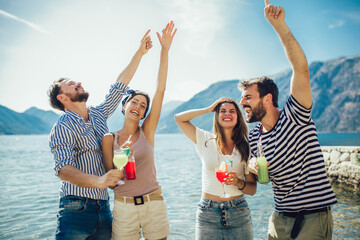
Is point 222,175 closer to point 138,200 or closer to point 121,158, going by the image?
point 138,200

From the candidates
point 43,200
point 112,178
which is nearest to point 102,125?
point 112,178

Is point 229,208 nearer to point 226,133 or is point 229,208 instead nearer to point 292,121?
point 226,133

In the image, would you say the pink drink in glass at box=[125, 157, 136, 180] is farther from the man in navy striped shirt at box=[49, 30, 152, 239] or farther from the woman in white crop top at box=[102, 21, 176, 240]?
the man in navy striped shirt at box=[49, 30, 152, 239]

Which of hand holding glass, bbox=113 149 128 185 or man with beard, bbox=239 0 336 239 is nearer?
man with beard, bbox=239 0 336 239

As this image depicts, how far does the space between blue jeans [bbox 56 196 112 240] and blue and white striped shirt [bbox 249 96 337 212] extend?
2.24 meters

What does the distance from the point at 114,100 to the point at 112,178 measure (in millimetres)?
1943

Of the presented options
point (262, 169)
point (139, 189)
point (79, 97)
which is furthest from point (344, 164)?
point (79, 97)

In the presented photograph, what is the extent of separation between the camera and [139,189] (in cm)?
318

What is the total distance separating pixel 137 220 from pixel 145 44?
309 cm

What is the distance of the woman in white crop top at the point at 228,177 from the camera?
327 cm

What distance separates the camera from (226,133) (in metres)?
3.80

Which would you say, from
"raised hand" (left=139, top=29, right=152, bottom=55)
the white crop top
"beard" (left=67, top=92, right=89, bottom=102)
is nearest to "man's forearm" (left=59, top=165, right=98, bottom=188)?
"beard" (left=67, top=92, right=89, bottom=102)

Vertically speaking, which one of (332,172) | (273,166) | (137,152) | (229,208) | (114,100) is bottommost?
(332,172)

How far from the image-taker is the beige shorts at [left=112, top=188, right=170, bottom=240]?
3.06m
